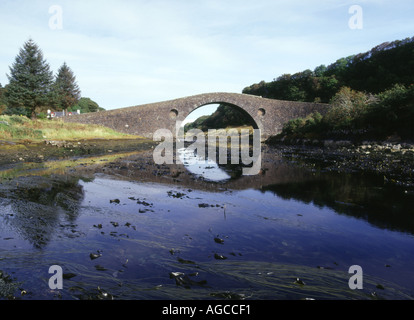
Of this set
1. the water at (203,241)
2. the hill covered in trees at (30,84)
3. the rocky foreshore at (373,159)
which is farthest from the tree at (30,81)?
the rocky foreshore at (373,159)

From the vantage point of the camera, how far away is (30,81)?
134 ft

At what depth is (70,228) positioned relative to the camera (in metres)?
5.89

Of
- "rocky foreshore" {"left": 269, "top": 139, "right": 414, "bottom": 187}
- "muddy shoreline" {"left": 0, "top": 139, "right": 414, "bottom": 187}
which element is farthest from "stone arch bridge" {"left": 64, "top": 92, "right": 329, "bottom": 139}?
"rocky foreshore" {"left": 269, "top": 139, "right": 414, "bottom": 187}

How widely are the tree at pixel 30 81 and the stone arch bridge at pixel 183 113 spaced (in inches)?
241

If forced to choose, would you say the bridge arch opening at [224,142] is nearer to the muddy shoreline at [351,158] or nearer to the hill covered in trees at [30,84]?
the muddy shoreline at [351,158]

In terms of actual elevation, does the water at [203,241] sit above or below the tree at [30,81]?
below

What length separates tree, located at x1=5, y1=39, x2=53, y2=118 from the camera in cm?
4000

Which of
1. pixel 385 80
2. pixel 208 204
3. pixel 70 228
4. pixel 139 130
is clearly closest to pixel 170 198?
pixel 208 204

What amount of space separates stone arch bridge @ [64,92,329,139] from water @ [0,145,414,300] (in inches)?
1737

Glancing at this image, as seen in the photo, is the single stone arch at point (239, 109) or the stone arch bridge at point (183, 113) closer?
the stone arch bridge at point (183, 113)

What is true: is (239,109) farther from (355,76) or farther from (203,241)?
(203,241)

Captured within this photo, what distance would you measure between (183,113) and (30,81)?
1123 inches

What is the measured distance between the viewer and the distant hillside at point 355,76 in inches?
2343
